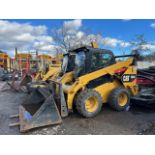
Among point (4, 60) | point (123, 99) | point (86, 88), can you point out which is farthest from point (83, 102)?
point (4, 60)

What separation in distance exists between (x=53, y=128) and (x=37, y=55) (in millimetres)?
11572

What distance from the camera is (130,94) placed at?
616 cm

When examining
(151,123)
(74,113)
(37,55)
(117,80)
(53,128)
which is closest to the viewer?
(53,128)

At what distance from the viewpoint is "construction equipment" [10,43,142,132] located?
5008mm

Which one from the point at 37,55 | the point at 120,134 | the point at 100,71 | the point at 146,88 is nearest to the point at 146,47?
the point at 37,55

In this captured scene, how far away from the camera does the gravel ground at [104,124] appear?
4273 mm

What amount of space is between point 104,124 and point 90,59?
1.93 metres

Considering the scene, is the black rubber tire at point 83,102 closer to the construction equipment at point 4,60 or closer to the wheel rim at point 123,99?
the wheel rim at point 123,99

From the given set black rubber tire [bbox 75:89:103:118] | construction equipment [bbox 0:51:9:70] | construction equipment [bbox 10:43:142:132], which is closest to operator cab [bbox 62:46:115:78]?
construction equipment [bbox 10:43:142:132]

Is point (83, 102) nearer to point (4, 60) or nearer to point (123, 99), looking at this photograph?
point (123, 99)

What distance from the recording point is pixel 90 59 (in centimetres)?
574

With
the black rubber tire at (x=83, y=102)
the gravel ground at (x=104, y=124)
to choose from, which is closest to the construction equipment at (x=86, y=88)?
the black rubber tire at (x=83, y=102)

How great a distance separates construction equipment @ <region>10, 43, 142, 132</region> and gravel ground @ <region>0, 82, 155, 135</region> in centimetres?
20

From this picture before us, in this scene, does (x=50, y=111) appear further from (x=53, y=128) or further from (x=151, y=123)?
(x=151, y=123)
